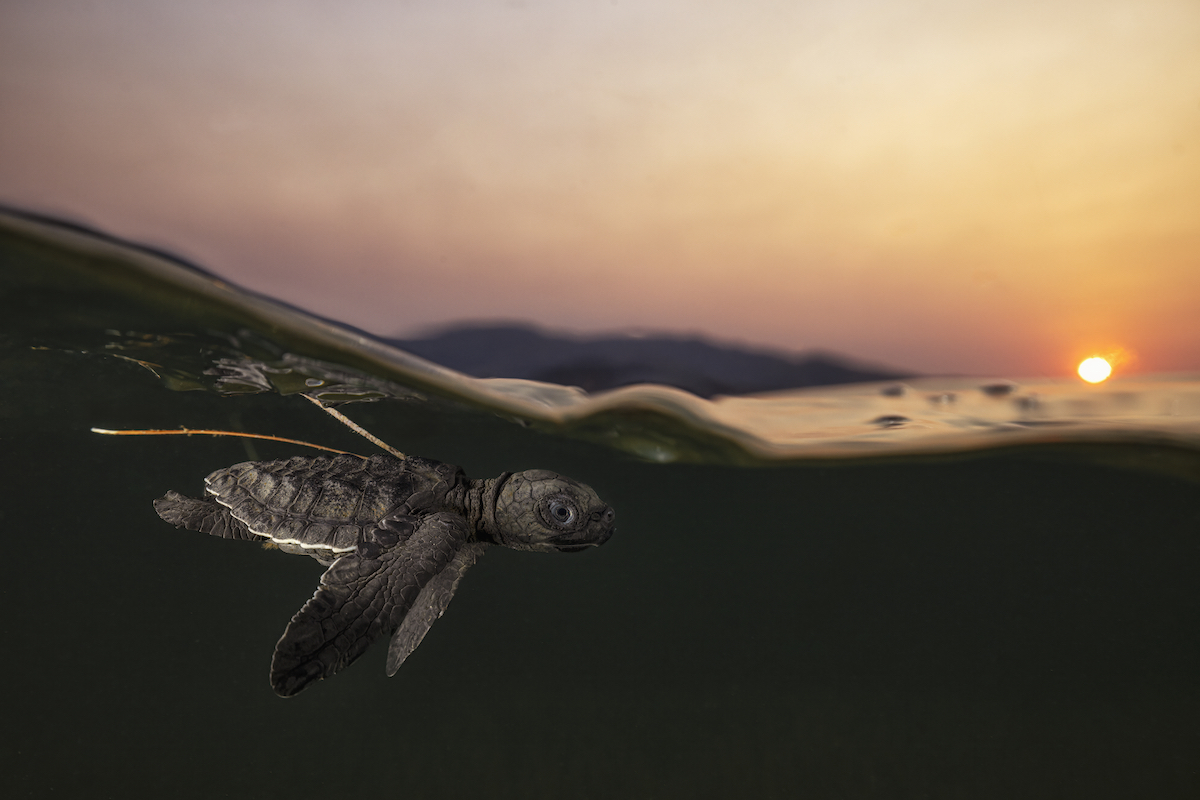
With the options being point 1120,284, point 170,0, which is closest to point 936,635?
point 1120,284

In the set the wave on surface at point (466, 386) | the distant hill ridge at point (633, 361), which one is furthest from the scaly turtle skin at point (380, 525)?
the wave on surface at point (466, 386)

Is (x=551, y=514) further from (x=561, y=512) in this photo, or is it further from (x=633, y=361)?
(x=633, y=361)

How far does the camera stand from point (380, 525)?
4.75 m

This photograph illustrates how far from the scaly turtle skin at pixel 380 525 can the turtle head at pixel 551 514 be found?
0.4 inches

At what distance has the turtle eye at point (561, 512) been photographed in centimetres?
521

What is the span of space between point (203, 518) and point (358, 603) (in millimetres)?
3019

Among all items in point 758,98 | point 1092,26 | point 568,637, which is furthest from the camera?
point 568,637

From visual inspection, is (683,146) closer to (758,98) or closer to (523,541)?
(758,98)

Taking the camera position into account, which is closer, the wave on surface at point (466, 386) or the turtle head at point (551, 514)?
the turtle head at point (551, 514)

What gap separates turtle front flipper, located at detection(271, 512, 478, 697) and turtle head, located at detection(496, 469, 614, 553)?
70cm

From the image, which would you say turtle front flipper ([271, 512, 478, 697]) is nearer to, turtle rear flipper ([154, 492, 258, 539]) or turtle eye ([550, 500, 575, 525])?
turtle eye ([550, 500, 575, 525])

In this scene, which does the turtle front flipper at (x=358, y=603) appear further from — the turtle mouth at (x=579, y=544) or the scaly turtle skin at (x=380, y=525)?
the turtle mouth at (x=579, y=544)

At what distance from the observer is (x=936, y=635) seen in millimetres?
31203

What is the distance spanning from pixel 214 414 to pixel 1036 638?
40.4 metres
